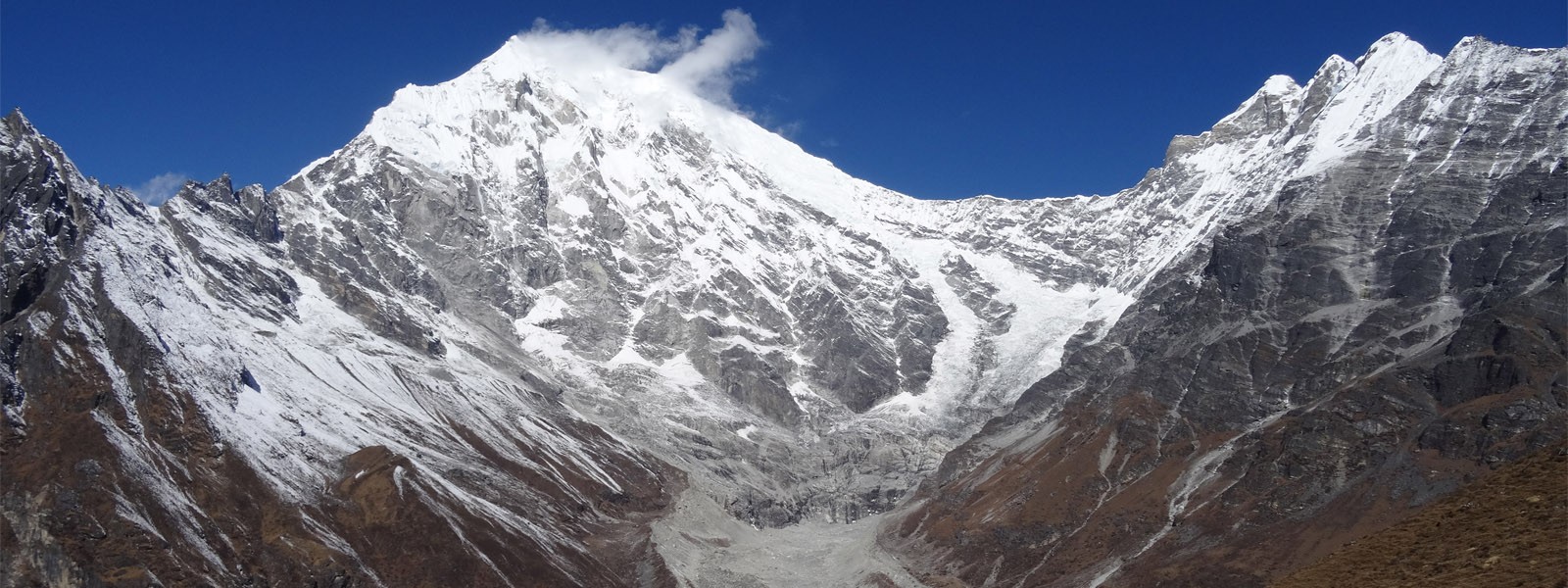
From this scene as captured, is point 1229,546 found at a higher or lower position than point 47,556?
lower

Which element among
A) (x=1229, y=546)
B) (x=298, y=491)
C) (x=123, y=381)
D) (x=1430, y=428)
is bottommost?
(x=1229, y=546)

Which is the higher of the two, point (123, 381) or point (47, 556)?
point (123, 381)

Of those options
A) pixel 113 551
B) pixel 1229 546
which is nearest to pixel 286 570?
pixel 113 551

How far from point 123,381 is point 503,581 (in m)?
63.3

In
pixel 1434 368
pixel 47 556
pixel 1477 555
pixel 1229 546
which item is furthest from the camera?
pixel 1434 368

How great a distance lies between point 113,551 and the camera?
15775 centimetres

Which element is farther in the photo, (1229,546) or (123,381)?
(123,381)

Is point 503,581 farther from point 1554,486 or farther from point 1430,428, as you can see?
point 1554,486

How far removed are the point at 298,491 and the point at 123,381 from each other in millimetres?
30176

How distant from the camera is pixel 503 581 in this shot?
198 meters

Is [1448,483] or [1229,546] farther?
[1229,546]

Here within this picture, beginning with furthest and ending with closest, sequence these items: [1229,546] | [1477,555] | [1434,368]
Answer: [1434,368] < [1229,546] < [1477,555]

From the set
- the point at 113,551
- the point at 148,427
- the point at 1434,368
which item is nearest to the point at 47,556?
the point at 113,551

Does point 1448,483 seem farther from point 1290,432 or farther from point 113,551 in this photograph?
point 113,551
